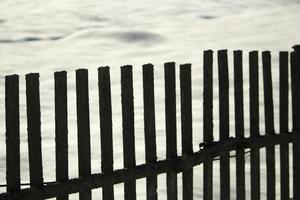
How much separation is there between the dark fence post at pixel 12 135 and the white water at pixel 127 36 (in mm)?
6043

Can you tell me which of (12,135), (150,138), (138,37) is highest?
(138,37)

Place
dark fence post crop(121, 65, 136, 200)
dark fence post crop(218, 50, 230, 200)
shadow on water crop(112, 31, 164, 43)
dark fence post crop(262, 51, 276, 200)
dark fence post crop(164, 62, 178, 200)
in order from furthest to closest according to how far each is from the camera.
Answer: shadow on water crop(112, 31, 164, 43) < dark fence post crop(262, 51, 276, 200) < dark fence post crop(218, 50, 230, 200) < dark fence post crop(164, 62, 178, 200) < dark fence post crop(121, 65, 136, 200)

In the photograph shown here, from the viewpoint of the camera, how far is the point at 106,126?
4488 millimetres

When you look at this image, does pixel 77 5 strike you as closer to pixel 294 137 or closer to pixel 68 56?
pixel 68 56

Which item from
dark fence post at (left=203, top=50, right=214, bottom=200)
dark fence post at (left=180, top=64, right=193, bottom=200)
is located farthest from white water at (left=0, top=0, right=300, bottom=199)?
dark fence post at (left=180, top=64, right=193, bottom=200)

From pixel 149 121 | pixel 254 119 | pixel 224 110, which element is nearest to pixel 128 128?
pixel 149 121

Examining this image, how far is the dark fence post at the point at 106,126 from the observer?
445 centimetres

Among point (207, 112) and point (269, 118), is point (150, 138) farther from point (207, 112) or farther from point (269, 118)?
point (269, 118)

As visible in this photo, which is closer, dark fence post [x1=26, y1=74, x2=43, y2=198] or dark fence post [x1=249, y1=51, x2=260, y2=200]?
dark fence post [x1=26, y1=74, x2=43, y2=198]

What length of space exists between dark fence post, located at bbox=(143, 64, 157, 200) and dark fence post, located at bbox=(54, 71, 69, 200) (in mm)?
638

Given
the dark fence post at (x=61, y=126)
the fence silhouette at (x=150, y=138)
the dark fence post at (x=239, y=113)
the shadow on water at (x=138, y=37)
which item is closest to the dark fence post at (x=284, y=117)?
the fence silhouette at (x=150, y=138)

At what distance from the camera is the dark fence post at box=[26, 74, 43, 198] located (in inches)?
164

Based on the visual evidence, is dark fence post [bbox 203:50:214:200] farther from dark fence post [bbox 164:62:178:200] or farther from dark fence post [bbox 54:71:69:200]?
dark fence post [bbox 54:71:69:200]

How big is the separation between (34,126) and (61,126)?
0.19 metres
